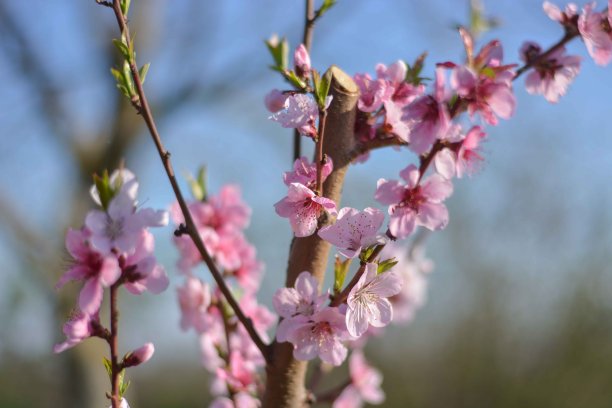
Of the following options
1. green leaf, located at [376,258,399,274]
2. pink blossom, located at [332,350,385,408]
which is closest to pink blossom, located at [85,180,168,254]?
green leaf, located at [376,258,399,274]

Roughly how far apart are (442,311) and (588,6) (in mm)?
9652

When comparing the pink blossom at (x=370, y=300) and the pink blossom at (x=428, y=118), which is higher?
the pink blossom at (x=428, y=118)

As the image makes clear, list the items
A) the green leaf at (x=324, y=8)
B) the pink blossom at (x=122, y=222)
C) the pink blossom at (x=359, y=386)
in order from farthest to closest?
the pink blossom at (x=359, y=386) < the green leaf at (x=324, y=8) < the pink blossom at (x=122, y=222)

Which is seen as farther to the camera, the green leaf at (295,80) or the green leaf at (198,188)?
the green leaf at (198,188)

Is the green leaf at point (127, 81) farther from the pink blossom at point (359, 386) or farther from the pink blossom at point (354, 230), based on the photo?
the pink blossom at point (359, 386)

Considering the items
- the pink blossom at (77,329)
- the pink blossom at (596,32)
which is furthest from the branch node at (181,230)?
the pink blossom at (596,32)

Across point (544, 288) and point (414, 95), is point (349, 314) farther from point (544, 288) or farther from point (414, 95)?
point (544, 288)

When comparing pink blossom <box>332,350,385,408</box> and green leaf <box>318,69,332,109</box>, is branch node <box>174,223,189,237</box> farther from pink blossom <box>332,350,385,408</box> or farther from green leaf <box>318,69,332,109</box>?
pink blossom <box>332,350,385,408</box>

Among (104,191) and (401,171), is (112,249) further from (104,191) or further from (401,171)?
(401,171)

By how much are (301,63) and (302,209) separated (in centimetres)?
16

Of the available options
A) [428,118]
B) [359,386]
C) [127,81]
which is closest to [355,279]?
[428,118]

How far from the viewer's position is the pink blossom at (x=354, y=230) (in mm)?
565

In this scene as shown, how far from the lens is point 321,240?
66 cm

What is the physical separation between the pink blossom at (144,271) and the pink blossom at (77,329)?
62 mm
